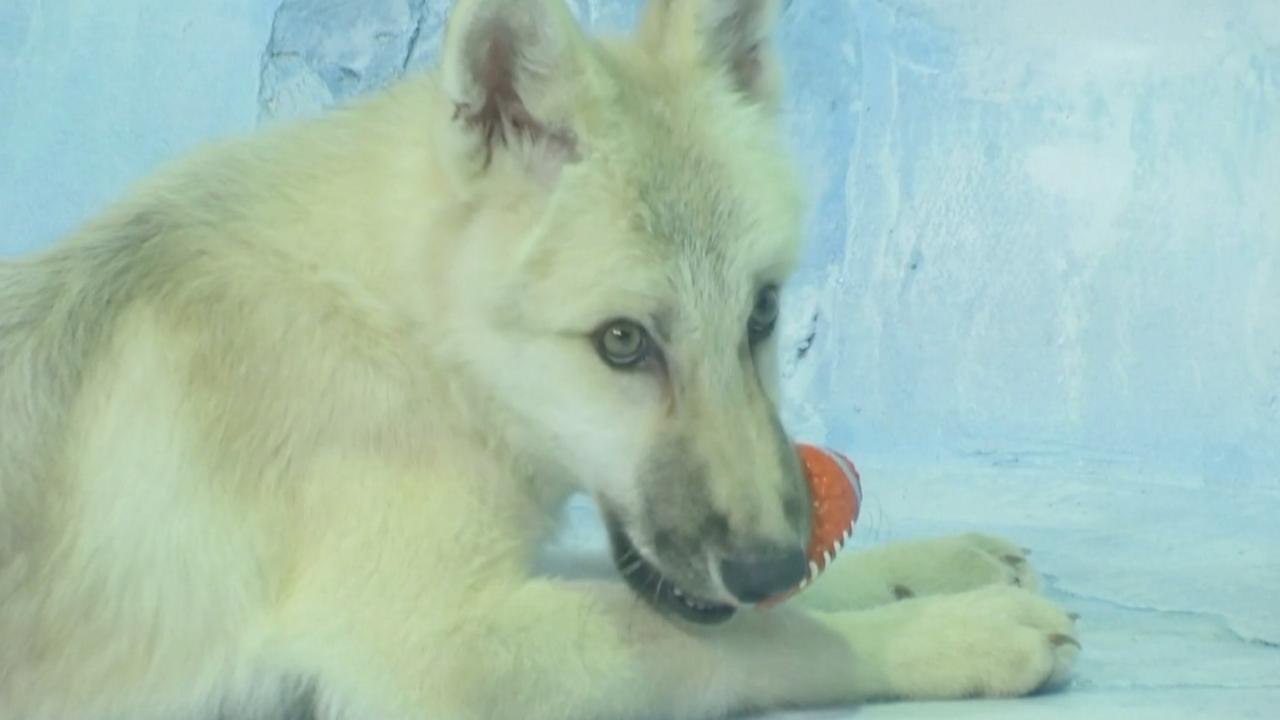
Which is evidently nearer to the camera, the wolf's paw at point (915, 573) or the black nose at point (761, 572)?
the black nose at point (761, 572)

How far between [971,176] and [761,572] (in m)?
3.06

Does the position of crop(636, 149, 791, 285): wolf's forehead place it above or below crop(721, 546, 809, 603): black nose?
above

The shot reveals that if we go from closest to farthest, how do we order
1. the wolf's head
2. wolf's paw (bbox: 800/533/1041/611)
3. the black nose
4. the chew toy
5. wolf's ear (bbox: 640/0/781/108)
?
1. the black nose
2. the wolf's head
3. the chew toy
4. wolf's ear (bbox: 640/0/781/108)
5. wolf's paw (bbox: 800/533/1041/611)

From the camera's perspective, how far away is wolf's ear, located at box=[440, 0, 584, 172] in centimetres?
247

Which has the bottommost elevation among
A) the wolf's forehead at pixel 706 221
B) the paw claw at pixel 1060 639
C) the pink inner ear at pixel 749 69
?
the paw claw at pixel 1060 639

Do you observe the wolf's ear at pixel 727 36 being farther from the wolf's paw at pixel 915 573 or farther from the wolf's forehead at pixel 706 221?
the wolf's paw at pixel 915 573

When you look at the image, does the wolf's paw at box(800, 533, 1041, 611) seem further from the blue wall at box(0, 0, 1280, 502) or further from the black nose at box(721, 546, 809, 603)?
the blue wall at box(0, 0, 1280, 502)

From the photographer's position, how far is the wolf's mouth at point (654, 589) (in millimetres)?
2557

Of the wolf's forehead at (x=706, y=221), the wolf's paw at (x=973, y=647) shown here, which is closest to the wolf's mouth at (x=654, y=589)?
the wolf's paw at (x=973, y=647)

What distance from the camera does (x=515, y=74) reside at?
8.47 ft

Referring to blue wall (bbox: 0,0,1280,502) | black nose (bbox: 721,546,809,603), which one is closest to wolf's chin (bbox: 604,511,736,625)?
black nose (bbox: 721,546,809,603)

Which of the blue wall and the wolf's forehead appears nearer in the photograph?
the wolf's forehead

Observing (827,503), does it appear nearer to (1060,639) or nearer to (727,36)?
(1060,639)

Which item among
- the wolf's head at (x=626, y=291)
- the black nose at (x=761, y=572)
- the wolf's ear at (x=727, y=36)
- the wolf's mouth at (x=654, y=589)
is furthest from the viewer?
the wolf's ear at (x=727, y=36)
